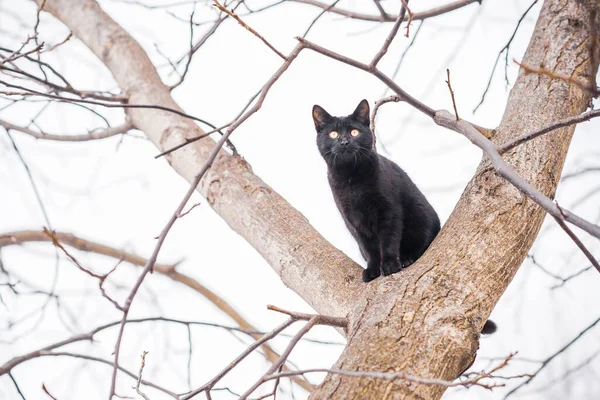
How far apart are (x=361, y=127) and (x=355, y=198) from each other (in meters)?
0.41

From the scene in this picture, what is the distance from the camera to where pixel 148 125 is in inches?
112

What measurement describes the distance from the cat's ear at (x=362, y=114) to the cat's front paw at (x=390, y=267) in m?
0.85

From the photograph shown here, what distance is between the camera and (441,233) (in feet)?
5.93

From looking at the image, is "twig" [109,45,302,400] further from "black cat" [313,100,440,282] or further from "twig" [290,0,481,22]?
"twig" [290,0,481,22]

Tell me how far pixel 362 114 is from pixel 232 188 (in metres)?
0.78

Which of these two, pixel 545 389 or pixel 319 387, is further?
pixel 545 389

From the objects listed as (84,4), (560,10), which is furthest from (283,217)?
(84,4)

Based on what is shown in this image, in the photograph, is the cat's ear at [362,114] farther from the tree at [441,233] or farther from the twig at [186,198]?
the twig at [186,198]

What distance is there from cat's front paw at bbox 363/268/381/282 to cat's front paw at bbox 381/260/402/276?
0.10 feet

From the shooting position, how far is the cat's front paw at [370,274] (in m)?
1.94

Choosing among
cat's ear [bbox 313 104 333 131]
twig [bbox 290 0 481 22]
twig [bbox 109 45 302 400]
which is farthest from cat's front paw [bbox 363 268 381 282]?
twig [bbox 290 0 481 22]

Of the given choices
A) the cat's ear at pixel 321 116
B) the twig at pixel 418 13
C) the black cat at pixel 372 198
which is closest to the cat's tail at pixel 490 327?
the black cat at pixel 372 198

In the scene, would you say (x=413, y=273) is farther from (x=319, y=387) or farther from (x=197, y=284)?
(x=197, y=284)

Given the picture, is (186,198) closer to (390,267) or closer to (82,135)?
(390,267)
